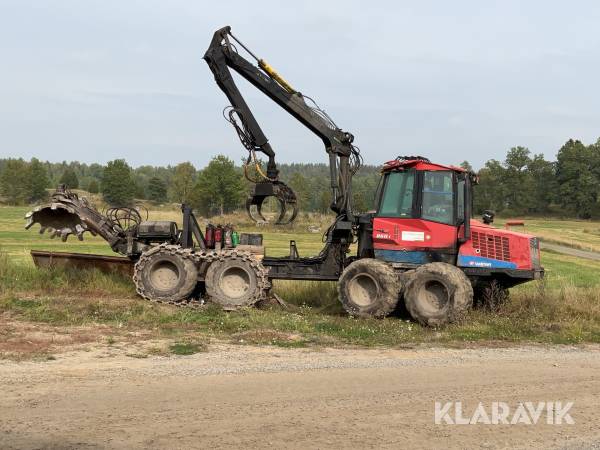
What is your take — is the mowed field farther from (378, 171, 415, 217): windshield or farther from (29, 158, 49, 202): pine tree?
(29, 158, 49, 202): pine tree

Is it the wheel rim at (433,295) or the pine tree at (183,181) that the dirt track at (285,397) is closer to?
the wheel rim at (433,295)

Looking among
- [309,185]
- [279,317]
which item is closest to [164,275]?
[279,317]

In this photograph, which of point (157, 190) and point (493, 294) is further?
point (157, 190)

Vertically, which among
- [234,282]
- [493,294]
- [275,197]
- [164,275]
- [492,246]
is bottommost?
Answer: [493,294]

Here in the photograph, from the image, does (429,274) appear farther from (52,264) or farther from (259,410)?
(52,264)

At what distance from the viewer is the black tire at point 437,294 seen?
11016 mm

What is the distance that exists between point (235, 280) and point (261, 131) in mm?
3463

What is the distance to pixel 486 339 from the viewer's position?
405 inches

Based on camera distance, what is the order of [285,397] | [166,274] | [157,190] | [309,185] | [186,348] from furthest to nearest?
[309,185], [157,190], [166,274], [186,348], [285,397]

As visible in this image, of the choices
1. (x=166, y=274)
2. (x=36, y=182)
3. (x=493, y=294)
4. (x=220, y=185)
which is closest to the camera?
(x=493, y=294)

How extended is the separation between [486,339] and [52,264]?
9.83 meters
